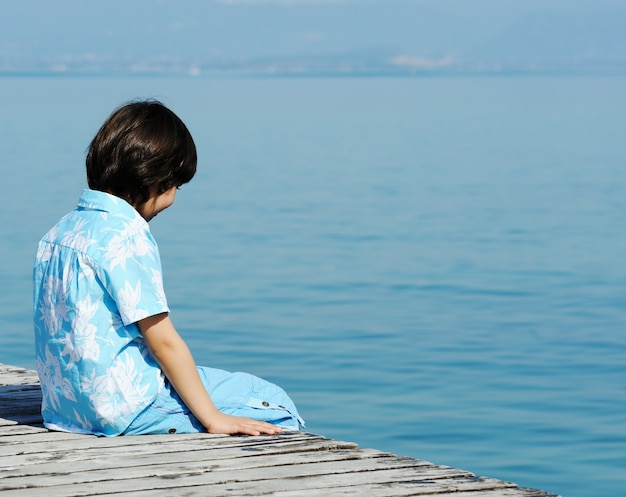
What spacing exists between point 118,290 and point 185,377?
1.27ft

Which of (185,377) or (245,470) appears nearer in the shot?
(245,470)

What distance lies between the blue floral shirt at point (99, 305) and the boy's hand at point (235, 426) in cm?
25

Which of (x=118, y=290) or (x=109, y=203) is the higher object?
(x=109, y=203)

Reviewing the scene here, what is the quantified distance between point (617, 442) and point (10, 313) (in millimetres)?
6646

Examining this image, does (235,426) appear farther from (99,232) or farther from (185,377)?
(99,232)

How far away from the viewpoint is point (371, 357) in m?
10.5

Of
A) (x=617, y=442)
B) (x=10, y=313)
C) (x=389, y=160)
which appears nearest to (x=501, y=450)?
(x=617, y=442)

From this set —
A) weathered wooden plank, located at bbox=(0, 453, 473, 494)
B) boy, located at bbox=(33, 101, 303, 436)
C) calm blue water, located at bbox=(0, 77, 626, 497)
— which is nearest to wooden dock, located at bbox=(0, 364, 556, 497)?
weathered wooden plank, located at bbox=(0, 453, 473, 494)

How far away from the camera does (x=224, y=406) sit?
14.8 feet

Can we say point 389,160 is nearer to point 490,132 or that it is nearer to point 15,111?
point 490,132

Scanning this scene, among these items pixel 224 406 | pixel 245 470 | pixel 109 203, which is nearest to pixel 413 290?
pixel 224 406

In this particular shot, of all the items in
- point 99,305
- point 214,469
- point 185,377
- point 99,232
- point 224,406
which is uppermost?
point 99,232

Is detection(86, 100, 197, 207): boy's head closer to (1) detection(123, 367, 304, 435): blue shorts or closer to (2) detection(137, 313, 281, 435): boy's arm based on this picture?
(2) detection(137, 313, 281, 435): boy's arm

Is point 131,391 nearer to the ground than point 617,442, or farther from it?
farther from it
